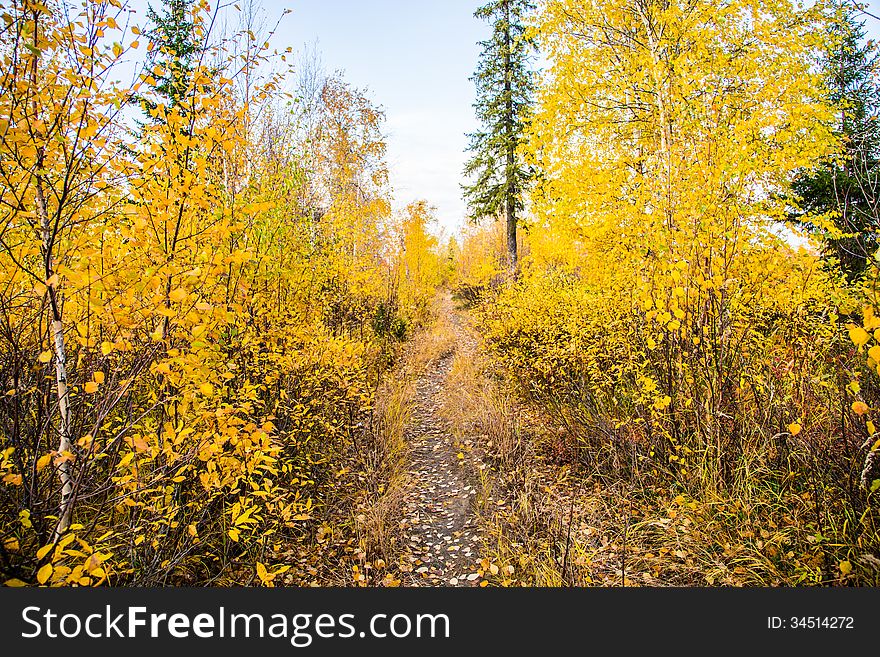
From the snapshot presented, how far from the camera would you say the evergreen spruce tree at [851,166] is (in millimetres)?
2246

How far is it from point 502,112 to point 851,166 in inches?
500

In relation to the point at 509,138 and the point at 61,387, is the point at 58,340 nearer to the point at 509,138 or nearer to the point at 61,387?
the point at 61,387

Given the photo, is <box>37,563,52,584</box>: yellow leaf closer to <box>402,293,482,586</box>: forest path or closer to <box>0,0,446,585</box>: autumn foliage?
<box>0,0,446,585</box>: autumn foliage

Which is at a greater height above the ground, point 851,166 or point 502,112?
point 502,112

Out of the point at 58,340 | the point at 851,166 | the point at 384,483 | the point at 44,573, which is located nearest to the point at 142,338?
the point at 58,340

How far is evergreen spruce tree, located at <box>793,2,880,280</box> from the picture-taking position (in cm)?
225

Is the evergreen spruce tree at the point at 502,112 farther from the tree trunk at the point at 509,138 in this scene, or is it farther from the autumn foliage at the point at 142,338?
the autumn foliage at the point at 142,338

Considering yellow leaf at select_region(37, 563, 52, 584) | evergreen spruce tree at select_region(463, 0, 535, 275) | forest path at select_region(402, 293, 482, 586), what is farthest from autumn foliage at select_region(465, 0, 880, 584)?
evergreen spruce tree at select_region(463, 0, 535, 275)

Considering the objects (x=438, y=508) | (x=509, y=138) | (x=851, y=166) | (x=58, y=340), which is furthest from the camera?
(x=509, y=138)

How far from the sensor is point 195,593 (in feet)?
7.54

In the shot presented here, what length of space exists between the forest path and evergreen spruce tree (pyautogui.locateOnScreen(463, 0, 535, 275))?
9.96 meters

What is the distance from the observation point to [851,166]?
392 centimetres

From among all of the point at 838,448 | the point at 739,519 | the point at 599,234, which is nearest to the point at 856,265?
the point at 599,234

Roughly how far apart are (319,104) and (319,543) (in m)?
10.7
